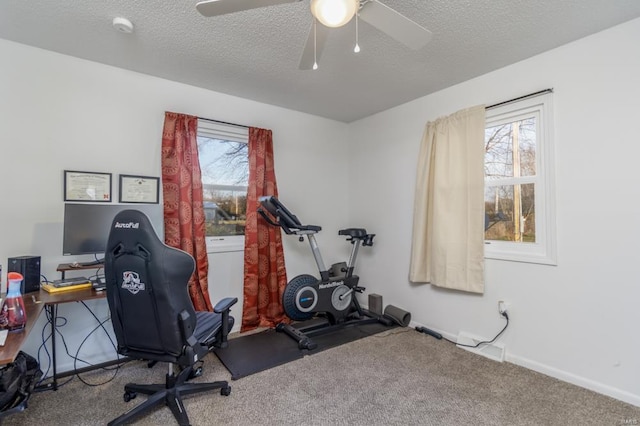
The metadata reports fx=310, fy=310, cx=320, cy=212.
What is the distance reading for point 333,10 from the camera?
130 centimetres

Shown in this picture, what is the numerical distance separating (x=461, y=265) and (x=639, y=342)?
1.22 m

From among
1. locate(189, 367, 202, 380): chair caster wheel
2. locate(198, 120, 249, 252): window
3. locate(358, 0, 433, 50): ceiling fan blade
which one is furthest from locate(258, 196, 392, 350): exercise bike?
locate(358, 0, 433, 50): ceiling fan blade

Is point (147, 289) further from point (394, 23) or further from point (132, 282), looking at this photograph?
point (394, 23)

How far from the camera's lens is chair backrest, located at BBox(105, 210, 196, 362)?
171cm

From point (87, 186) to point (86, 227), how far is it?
451mm

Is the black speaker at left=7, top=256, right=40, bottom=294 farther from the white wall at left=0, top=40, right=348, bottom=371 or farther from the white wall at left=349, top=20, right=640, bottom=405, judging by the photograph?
the white wall at left=349, top=20, right=640, bottom=405

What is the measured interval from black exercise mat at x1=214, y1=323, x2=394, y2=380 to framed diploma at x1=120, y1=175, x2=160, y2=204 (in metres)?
1.50

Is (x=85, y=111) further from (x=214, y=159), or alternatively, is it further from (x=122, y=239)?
(x=122, y=239)

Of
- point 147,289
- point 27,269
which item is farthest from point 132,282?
point 27,269

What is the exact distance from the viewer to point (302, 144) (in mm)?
3895

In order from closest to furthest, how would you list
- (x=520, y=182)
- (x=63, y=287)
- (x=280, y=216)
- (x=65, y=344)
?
(x=63, y=287), (x=65, y=344), (x=520, y=182), (x=280, y=216)

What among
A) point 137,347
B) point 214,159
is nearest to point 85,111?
point 214,159

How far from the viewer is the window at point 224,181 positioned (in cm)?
322

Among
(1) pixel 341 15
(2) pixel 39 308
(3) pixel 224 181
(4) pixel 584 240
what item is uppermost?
(1) pixel 341 15
